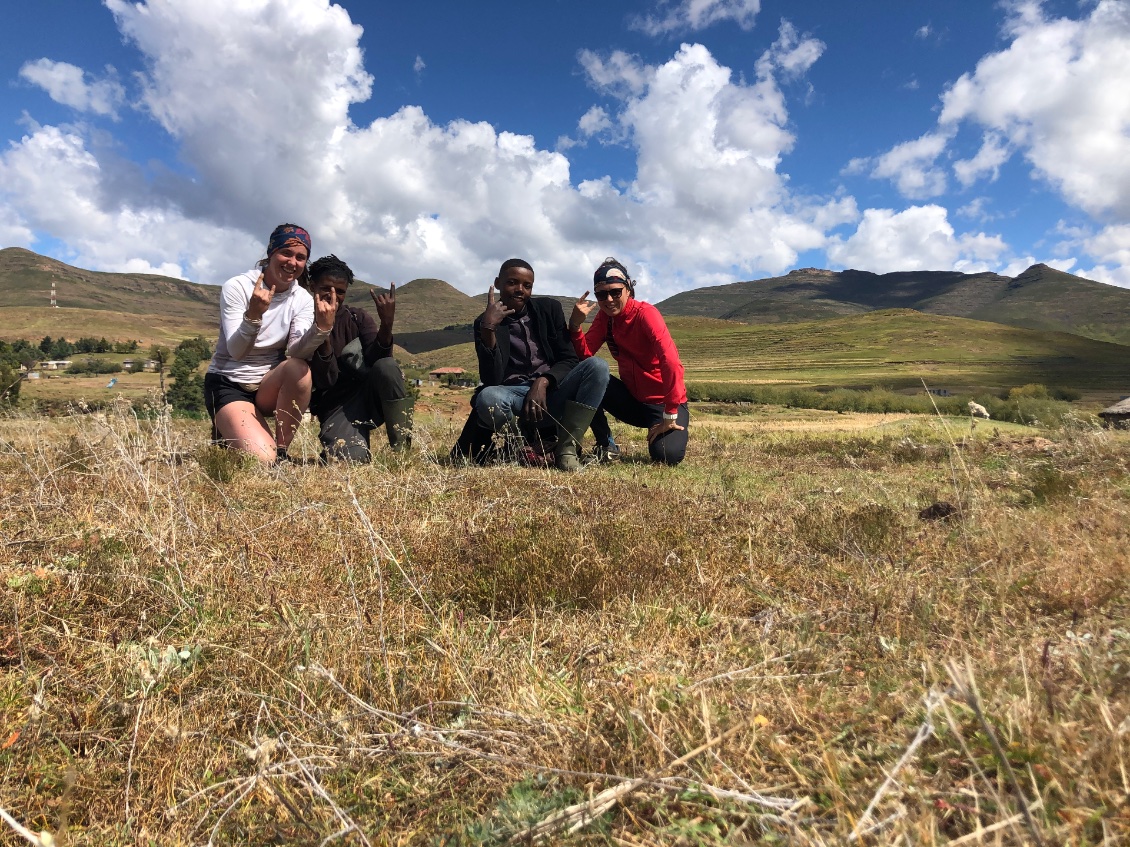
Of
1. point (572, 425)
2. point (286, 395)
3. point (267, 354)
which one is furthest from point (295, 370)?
point (572, 425)

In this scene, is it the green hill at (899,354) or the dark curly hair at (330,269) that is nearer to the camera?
the dark curly hair at (330,269)

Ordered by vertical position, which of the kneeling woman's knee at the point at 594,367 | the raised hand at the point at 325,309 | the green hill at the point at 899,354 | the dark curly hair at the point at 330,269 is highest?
the green hill at the point at 899,354

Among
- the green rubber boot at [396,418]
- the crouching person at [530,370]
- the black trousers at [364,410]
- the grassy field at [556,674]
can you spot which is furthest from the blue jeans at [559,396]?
the grassy field at [556,674]

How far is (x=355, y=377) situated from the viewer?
5984mm

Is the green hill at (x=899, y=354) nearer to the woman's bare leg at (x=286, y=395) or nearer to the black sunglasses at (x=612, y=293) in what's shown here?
the black sunglasses at (x=612, y=293)

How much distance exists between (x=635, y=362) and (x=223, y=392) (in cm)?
380

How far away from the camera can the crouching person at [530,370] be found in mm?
5641

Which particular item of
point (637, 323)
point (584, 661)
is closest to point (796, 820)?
point (584, 661)

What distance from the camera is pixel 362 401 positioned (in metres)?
6.01

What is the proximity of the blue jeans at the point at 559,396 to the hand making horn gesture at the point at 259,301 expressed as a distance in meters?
1.91

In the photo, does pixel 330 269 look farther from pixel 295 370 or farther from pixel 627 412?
pixel 627 412

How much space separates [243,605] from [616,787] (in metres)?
1.58

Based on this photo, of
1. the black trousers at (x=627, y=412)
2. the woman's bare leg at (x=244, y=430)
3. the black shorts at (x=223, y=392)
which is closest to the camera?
the woman's bare leg at (x=244, y=430)

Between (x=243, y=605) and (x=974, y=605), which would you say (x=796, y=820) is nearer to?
(x=974, y=605)
